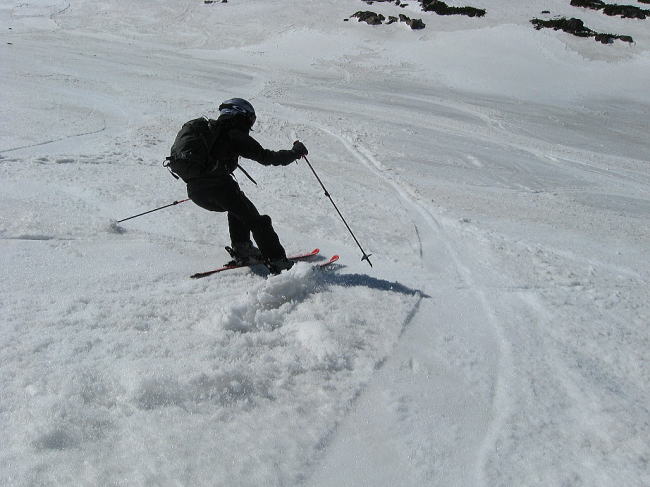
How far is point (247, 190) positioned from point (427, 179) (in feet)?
10.9

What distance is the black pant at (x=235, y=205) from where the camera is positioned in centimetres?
447

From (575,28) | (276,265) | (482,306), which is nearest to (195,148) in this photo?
(276,265)

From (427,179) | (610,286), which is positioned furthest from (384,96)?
(610,286)

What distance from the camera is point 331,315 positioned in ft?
12.3

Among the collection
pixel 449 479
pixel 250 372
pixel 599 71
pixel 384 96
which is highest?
pixel 599 71

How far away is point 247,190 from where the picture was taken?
7523 mm

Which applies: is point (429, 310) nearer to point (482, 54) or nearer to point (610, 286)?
point (610, 286)

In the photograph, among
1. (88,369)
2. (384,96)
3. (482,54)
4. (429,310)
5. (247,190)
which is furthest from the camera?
(482,54)

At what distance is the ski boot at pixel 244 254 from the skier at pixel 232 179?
0.02 meters

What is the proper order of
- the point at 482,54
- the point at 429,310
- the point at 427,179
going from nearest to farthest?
the point at 429,310, the point at 427,179, the point at 482,54

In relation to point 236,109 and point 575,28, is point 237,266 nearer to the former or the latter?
point 236,109

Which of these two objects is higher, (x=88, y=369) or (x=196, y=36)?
(x=196, y=36)

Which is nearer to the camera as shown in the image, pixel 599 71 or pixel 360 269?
pixel 360 269

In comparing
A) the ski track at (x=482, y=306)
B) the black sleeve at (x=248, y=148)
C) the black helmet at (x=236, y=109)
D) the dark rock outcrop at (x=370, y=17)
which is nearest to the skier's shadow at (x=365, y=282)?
the ski track at (x=482, y=306)
